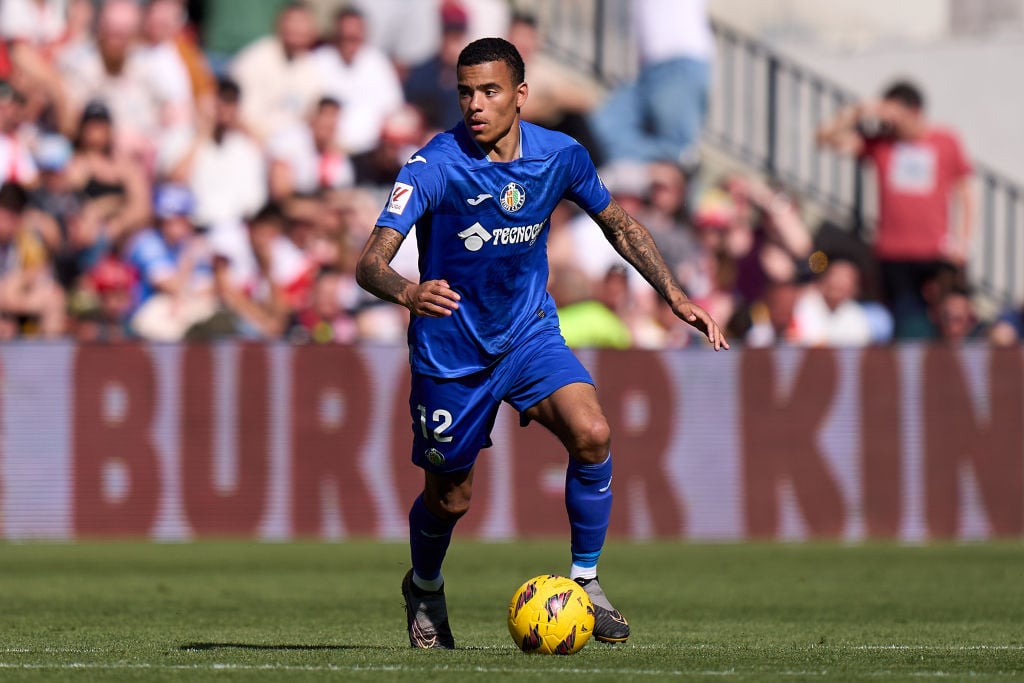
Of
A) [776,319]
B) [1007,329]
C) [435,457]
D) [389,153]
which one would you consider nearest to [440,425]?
[435,457]

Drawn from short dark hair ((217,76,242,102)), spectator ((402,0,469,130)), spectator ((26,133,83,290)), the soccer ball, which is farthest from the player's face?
spectator ((402,0,469,130))

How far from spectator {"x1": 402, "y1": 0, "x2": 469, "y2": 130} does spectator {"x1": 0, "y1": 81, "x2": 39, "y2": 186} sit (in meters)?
3.62

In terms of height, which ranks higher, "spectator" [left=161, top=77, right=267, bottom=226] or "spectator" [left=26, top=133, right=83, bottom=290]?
"spectator" [left=161, top=77, right=267, bottom=226]

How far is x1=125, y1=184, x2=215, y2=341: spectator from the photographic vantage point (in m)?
16.2

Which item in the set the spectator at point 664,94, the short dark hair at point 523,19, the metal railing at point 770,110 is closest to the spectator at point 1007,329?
the metal railing at point 770,110

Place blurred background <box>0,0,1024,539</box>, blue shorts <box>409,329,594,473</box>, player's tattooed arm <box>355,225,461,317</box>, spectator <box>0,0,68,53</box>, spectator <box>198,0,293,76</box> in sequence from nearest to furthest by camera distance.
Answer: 1. player's tattooed arm <box>355,225,461,317</box>
2. blue shorts <box>409,329,594,473</box>
3. blurred background <box>0,0,1024,539</box>
4. spectator <box>0,0,68,53</box>
5. spectator <box>198,0,293,76</box>

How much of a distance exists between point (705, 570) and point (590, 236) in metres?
4.64

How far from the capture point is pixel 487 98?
7887 millimetres

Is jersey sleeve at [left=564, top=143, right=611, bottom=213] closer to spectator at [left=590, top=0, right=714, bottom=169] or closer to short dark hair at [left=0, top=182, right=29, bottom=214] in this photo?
short dark hair at [left=0, top=182, right=29, bottom=214]

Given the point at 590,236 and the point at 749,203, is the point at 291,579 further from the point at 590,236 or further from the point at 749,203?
the point at 749,203

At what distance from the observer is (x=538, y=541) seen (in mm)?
15461

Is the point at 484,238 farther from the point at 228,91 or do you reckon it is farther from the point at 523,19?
the point at 523,19

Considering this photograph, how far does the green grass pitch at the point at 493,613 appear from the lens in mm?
7168

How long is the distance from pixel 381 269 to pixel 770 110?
12.7 meters
